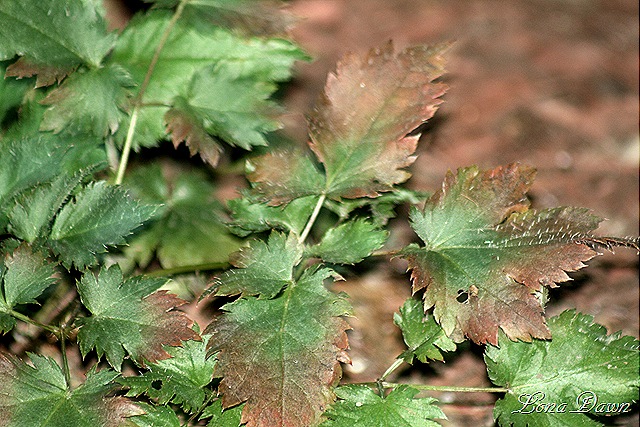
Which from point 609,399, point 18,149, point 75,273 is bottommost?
point 609,399

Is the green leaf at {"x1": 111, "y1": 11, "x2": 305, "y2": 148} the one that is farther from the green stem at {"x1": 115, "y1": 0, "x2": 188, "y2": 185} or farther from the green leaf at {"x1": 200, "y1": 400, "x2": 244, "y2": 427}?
the green leaf at {"x1": 200, "y1": 400, "x2": 244, "y2": 427}

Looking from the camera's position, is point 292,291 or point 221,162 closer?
point 292,291

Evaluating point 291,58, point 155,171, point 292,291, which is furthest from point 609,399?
point 155,171

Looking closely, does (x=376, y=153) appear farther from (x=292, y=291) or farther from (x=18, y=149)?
(x=18, y=149)

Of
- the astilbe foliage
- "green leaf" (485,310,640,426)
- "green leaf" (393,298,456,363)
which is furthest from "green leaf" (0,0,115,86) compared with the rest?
"green leaf" (485,310,640,426)

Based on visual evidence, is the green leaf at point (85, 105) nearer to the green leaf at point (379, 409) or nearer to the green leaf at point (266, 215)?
the green leaf at point (266, 215)

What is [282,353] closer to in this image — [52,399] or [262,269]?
[262,269]

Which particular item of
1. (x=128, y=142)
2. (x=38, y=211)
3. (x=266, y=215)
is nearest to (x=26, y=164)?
(x=38, y=211)
